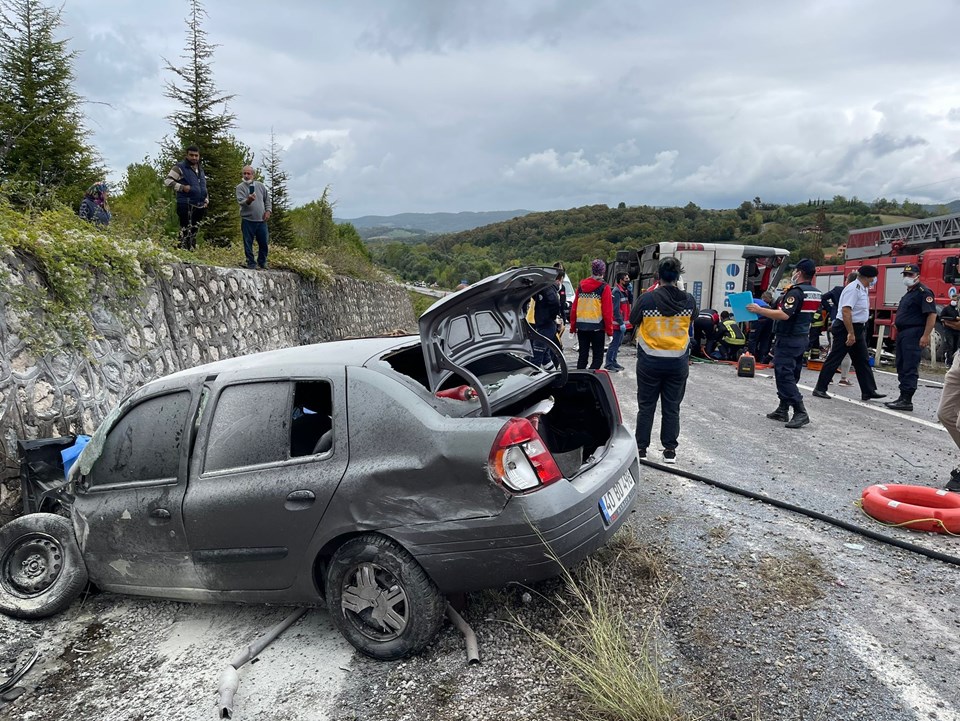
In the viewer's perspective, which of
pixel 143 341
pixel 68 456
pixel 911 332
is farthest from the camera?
pixel 911 332

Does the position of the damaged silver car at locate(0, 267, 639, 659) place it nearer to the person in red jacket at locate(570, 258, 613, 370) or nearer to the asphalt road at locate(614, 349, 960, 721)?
the asphalt road at locate(614, 349, 960, 721)

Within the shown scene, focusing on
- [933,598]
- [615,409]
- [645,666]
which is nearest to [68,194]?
[615,409]

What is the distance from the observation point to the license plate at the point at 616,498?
3104 mm

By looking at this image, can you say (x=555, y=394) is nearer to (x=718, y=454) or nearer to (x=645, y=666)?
(x=645, y=666)

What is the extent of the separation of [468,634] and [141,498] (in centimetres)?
187

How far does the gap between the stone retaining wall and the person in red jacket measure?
5.11 m

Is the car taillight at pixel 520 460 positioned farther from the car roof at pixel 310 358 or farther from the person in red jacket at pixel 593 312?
the person in red jacket at pixel 593 312

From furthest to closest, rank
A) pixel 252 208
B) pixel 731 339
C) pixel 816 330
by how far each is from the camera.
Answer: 1. pixel 731 339
2. pixel 816 330
3. pixel 252 208

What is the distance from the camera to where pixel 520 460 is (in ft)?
9.14

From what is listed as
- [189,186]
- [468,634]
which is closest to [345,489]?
[468,634]

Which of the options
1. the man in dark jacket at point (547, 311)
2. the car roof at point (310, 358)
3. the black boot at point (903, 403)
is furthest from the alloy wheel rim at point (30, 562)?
the black boot at point (903, 403)

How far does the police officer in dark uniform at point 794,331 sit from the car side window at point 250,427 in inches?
219

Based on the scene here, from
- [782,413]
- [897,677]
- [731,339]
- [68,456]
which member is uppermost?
[68,456]

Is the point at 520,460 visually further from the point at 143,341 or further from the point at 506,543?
the point at 143,341
